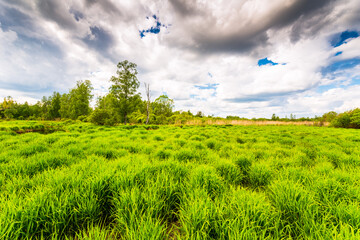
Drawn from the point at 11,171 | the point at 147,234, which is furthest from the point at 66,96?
the point at 147,234

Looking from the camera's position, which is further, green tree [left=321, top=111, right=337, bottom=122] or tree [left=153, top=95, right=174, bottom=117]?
tree [left=153, top=95, right=174, bottom=117]

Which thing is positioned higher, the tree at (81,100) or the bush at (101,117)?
the tree at (81,100)

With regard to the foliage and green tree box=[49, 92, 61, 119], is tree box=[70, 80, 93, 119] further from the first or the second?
the foliage

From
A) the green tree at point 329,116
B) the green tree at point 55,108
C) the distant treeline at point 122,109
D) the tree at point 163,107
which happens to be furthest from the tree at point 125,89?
the green tree at point 55,108

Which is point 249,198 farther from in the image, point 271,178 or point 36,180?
point 36,180

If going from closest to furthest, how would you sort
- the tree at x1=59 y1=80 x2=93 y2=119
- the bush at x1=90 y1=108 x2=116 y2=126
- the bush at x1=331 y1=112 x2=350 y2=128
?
the bush at x1=90 y1=108 x2=116 y2=126
the bush at x1=331 y1=112 x2=350 y2=128
the tree at x1=59 y1=80 x2=93 y2=119

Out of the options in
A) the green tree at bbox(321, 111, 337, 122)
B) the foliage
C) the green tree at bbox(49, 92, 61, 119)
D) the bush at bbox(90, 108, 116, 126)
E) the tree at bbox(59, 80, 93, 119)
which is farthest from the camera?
the green tree at bbox(49, 92, 61, 119)

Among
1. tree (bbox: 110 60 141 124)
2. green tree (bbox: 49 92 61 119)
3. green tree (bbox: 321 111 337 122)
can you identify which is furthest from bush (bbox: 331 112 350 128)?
green tree (bbox: 49 92 61 119)

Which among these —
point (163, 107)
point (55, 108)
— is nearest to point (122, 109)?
point (163, 107)

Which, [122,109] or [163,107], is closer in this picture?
[122,109]

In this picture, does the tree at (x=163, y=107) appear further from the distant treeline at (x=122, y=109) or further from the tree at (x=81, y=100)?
the tree at (x=81, y=100)

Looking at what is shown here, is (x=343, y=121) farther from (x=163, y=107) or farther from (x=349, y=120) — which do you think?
(x=163, y=107)

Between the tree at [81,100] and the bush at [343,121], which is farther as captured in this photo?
the tree at [81,100]

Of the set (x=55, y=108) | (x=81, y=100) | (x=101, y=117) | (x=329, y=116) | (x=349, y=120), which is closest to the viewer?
(x=101, y=117)
